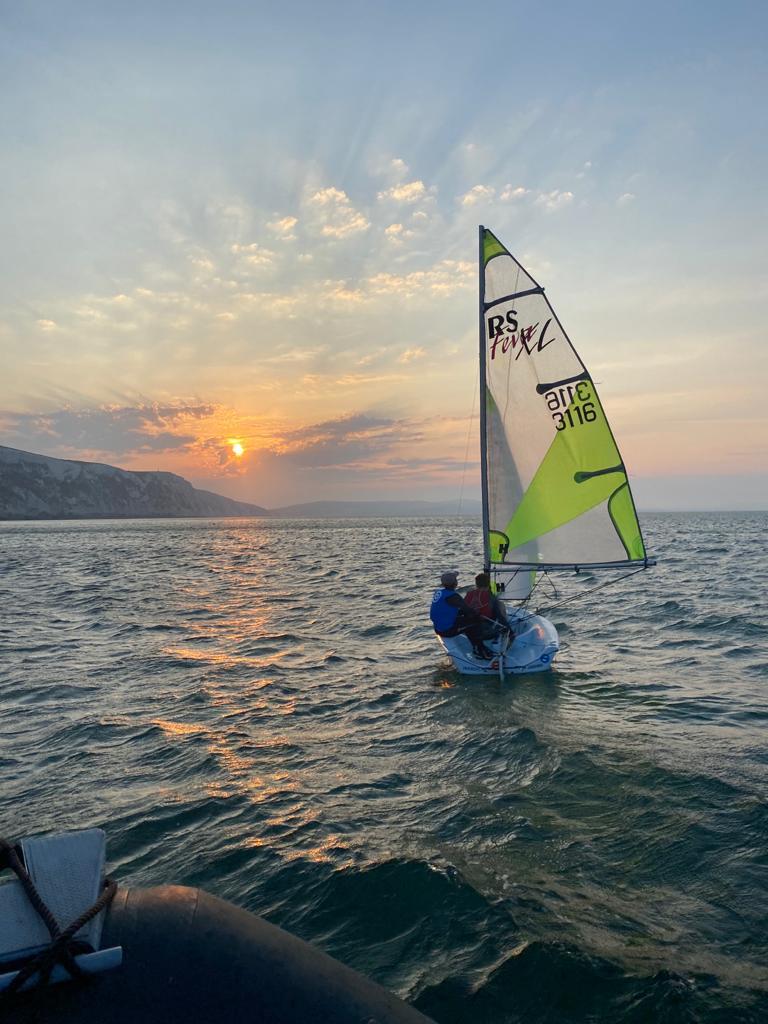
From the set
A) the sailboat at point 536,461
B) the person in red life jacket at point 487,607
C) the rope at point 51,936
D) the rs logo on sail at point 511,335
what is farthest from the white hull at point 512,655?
the rope at point 51,936

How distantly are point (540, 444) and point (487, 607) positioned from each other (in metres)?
4.03

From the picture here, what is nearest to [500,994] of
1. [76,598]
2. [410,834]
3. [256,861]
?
[410,834]

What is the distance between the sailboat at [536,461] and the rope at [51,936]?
36.3 feet

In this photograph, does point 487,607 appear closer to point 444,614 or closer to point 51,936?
point 444,614

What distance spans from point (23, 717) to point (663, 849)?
10.2 metres

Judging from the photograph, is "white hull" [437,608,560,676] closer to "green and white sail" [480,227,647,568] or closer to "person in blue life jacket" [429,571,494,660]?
"person in blue life jacket" [429,571,494,660]

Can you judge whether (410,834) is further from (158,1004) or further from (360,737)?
(158,1004)

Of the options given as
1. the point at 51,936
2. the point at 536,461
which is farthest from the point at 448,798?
the point at 536,461

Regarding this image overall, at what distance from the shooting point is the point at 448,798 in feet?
24.9

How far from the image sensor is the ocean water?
4727mm

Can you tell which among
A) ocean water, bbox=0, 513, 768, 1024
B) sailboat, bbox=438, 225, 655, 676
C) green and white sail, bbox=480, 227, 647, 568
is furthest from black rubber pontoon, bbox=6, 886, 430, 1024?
green and white sail, bbox=480, 227, 647, 568

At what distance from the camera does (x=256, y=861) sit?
244 inches

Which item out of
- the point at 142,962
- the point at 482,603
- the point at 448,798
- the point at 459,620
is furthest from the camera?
the point at 482,603

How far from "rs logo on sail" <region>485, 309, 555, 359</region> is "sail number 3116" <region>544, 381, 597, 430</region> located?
113 centimetres
